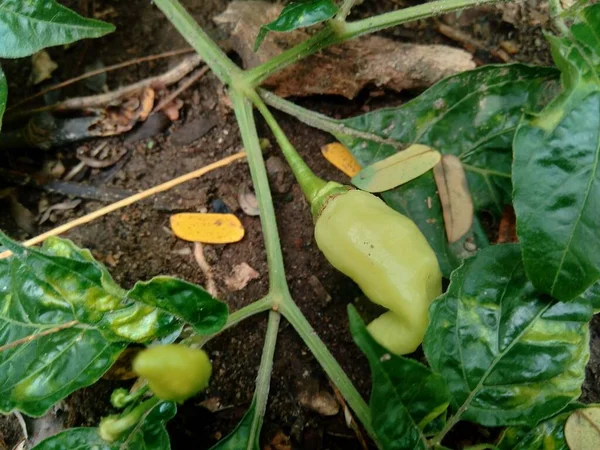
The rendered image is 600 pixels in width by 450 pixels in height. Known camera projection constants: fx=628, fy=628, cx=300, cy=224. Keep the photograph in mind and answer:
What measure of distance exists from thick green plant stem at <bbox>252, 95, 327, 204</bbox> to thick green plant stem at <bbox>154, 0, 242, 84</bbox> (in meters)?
0.09

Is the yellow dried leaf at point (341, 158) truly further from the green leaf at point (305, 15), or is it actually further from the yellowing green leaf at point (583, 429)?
the yellowing green leaf at point (583, 429)

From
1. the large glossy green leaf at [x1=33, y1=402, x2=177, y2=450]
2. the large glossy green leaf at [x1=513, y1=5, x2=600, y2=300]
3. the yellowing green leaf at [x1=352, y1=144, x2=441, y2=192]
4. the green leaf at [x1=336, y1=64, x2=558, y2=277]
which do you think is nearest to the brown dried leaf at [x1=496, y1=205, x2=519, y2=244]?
the green leaf at [x1=336, y1=64, x2=558, y2=277]

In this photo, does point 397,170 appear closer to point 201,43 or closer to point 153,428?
point 201,43

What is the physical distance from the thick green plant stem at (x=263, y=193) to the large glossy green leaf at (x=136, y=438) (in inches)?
13.9

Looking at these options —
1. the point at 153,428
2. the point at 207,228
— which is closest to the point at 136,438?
the point at 153,428

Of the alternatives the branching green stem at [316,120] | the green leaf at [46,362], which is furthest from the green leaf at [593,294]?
the green leaf at [46,362]

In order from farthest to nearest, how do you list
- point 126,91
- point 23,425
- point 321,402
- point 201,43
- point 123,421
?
point 126,91 < point 201,43 < point 321,402 < point 23,425 < point 123,421

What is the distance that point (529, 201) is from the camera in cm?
111

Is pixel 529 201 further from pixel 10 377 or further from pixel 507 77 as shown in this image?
pixel 10 377

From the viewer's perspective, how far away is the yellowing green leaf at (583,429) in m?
1.21

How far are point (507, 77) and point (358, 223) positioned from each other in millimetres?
526

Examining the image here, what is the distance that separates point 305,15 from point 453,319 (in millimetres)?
676

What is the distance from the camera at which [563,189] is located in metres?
1.11

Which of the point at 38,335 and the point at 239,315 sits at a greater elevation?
the point at 38,335
